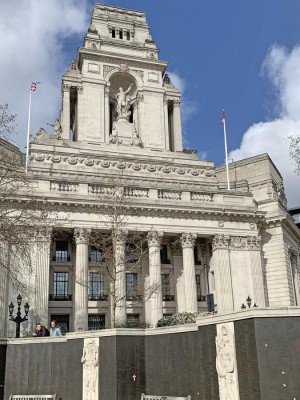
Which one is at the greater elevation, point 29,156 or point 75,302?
point 29,156

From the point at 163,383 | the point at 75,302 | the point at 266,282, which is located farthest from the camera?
the point at 266,282

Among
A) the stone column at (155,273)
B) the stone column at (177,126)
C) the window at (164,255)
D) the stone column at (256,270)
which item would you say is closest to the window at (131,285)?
the stone column at (155,273)

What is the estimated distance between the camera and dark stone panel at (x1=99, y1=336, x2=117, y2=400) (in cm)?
1722

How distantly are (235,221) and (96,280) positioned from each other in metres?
14.7

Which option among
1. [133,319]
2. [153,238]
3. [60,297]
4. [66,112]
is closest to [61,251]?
[60,297]

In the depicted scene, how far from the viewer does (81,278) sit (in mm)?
37562

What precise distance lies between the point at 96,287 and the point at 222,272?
11.8 meters

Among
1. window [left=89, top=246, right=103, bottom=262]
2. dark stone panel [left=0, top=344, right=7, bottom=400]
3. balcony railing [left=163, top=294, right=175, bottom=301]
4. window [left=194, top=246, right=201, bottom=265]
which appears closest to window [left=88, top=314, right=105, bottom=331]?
window [left=89, top=246, right=103, bottom=262]

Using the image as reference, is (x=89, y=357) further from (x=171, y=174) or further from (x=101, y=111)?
(x=101, y=111)

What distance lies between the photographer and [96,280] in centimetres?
4331

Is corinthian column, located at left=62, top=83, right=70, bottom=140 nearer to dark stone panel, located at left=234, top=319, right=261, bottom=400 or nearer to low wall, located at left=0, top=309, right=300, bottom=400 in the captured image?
low wall, located at left=0, top=309, right=300, bottom=400

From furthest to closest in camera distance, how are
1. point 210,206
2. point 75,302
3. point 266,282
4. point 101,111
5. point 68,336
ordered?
point 101,111 → point 266,282 → point 210,206 → point 75,302 → point 68,336

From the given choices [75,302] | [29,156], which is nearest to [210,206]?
[75,302]

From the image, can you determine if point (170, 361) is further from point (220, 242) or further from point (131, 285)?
point (220, 242)
